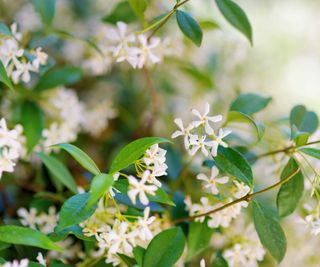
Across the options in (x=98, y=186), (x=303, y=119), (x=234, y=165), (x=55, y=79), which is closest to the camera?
(x=98, y=186)

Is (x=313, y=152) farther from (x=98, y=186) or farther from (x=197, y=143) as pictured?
(x=98, y=186)

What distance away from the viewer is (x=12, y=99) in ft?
2.58

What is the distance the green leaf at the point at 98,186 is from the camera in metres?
0.44

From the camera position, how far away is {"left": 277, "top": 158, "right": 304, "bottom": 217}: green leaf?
57 cm

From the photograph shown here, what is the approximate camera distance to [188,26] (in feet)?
1.97

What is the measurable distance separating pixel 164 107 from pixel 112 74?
0.17 m

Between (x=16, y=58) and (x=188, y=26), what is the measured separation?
20 cm

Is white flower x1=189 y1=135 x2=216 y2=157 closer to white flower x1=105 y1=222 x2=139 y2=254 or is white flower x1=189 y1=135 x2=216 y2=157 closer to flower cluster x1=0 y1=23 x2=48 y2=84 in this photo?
white flower x1=105 y1=222 x2=139 y2=254

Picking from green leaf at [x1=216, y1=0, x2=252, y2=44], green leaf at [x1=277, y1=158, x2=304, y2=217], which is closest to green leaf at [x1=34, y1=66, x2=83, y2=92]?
green leaf at [x1=216, y1=0, x2=252, y2=44]

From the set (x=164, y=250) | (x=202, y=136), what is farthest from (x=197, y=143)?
(x=164, y=250)

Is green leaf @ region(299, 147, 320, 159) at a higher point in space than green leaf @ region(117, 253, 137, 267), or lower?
higher

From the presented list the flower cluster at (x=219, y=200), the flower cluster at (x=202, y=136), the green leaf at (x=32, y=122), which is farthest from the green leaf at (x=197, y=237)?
the green leaf at (x=32, y=122)

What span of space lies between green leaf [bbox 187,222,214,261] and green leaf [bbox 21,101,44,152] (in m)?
0.24

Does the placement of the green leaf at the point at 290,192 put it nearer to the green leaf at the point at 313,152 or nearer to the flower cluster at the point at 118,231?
the green leaf at the point at 313,152
